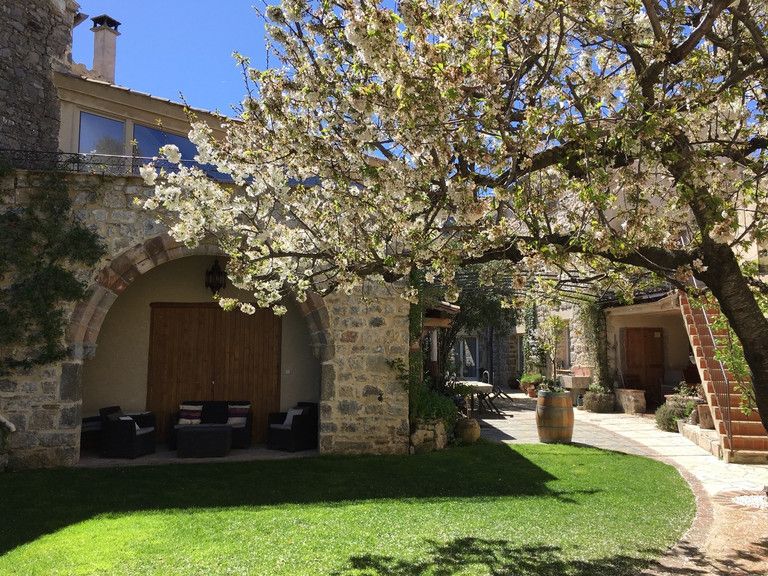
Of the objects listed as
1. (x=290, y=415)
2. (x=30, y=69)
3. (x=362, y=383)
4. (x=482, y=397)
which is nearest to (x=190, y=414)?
(x=290, y=415)

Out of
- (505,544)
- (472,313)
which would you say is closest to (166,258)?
(505,544)

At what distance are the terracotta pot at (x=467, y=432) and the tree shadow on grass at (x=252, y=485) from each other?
41.0 inches

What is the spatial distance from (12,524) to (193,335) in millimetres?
4862

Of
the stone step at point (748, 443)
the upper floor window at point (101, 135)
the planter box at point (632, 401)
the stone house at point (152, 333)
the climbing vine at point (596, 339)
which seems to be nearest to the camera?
the stone house at point (152, 333)

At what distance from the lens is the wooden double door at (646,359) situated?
15.3 meters

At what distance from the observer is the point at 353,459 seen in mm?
8172

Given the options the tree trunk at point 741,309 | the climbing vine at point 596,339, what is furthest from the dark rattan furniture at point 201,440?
the climbing vine at point 596,339

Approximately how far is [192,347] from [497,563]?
6793 mm

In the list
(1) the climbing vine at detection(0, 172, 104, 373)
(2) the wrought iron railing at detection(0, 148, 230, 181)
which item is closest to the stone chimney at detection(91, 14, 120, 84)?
(2) the wrought iron railing at detection(0, 148, 230, 181)

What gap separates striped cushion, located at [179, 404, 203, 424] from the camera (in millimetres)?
9164

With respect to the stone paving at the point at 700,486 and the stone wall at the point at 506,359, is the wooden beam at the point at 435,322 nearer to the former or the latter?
the stone paving at the point at 700,486

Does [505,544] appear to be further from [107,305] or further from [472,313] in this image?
[472,313]

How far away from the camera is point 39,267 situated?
308 inches

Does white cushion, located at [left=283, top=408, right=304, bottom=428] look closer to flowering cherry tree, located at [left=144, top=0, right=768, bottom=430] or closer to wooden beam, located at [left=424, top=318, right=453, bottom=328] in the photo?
wooden beam, located at [left=424, top=318, right=453, bottom=328]
